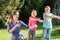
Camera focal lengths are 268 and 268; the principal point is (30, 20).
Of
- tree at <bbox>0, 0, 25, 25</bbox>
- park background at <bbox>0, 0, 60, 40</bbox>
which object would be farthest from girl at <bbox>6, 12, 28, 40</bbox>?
Result: tree at <bbox>0, 0, 25, 25</bbox>

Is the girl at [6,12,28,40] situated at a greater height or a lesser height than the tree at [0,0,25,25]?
greater

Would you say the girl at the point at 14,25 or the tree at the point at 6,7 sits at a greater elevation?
the girl at the point at 14,25

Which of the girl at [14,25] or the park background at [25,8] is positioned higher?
the girl at [14,25]

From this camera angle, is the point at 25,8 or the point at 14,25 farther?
the point at 25,8

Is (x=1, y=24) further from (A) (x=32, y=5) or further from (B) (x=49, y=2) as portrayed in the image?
(B) (x=49, y=2)

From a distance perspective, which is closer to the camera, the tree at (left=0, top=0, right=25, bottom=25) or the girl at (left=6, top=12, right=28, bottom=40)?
the girl at (left=6, top=12, right=28, bottom=40)

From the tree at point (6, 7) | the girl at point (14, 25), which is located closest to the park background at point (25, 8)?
the tree at point (6, 7)

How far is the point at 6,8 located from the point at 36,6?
380 cm

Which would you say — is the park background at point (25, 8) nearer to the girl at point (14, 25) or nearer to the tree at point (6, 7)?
the tree at point (6, 7)

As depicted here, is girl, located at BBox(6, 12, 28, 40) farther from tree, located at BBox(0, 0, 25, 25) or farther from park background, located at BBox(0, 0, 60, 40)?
tree, located at BBox(0, 0, 25, 25)

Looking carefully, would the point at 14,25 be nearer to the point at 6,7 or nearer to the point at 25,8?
the point at 6,7

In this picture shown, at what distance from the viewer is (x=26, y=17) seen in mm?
21234

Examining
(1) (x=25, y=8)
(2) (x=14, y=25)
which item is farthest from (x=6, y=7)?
(2) (x=14, y=25)

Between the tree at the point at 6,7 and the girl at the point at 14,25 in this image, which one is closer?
the girl at the point at 14,25
